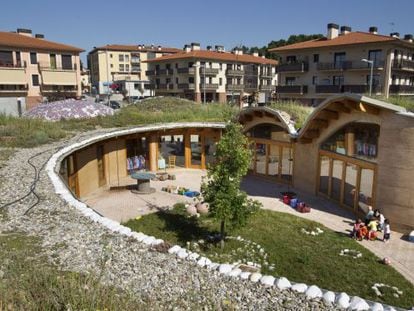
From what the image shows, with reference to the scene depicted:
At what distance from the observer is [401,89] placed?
4203 centimetres

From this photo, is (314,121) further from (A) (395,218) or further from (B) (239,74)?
(B) (239,74)

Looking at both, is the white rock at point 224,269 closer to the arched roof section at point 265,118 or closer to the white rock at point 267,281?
the white rock at point 267,281

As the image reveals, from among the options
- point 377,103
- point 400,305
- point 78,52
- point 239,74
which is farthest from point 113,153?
point 239,74

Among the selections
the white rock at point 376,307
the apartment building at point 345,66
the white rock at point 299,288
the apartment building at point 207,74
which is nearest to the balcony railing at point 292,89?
the apartment building at point 345,66

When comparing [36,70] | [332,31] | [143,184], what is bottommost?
[143,184]

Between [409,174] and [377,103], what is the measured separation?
3.23 meters

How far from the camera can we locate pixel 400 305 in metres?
10.3

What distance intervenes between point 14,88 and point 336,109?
4097cm

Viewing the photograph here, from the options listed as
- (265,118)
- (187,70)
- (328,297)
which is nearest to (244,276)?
(328,297)

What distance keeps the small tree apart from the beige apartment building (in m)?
37.6

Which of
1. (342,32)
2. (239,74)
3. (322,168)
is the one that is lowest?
(322,168)

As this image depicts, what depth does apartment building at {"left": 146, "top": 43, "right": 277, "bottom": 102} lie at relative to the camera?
62.4m

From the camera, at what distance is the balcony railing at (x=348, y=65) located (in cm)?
4044

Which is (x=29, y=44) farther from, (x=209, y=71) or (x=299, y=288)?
(x=299, y=288)
